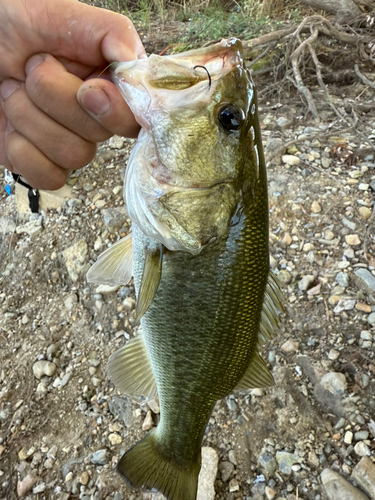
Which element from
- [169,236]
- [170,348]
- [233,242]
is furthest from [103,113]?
[170,348]

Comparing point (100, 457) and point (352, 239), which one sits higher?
point (352, 239)

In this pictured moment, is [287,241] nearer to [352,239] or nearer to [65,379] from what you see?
[352,239]

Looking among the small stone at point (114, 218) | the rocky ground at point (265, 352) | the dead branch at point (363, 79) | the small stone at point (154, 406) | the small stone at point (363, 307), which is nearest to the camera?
the rocky ground at point (265, 352)

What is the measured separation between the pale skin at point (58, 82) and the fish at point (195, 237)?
0.12 m

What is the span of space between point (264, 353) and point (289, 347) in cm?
16

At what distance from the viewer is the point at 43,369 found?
2510mm

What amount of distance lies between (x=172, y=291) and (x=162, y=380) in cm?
47

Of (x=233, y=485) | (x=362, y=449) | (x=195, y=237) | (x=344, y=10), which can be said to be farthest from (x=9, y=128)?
(x=344, y=10)

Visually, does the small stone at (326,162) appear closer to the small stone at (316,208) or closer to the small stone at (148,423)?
the small stone at (316,208)

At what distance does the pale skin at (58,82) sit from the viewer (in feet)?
4.10

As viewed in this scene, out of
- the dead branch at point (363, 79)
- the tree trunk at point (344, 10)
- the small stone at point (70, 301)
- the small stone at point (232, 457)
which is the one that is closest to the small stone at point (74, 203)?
the small stone at point (70, 301)

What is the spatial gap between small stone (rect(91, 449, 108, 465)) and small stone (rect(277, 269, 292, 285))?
62.7 inches

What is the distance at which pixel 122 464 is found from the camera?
1623mm

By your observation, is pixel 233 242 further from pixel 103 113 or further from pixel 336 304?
pixel 336 304
